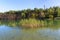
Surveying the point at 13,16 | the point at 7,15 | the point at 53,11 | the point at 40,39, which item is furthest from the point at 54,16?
the point at 40,39

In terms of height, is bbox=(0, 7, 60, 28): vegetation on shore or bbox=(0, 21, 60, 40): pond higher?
bbox=(0, 21, 60, 40): pond

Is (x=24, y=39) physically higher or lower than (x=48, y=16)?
higher

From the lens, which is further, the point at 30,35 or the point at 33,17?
the point at 33,17

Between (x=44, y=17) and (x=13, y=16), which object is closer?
(x=44, y=17)

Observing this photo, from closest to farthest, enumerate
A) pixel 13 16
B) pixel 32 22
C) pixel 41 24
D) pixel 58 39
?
pixel 58 39 → pixel 32 22 → pixel 41 24 → pixel 13 16

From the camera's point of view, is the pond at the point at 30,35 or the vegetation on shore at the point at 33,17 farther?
the vegetation on shore at the point at 33,17

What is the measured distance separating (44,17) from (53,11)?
2.75 m

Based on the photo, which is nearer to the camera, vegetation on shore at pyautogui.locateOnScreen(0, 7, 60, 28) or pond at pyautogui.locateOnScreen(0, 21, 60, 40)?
pond at pyautogui.locateOnScreen(0, 21, 60, 40)

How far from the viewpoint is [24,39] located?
778 centimetres

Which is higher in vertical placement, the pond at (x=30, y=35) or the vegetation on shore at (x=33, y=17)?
the pond at (x=30, y=35)

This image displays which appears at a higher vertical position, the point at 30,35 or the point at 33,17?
the point at 30,35

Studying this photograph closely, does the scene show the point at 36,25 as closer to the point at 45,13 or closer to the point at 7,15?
the point at 45,13

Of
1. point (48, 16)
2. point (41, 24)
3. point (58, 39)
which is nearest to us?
point (58, 39)

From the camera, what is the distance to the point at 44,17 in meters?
33.4
